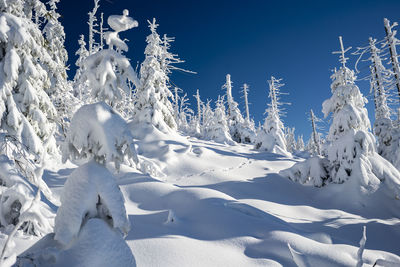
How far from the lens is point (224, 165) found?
700 inches

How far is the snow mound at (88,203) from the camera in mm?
3566

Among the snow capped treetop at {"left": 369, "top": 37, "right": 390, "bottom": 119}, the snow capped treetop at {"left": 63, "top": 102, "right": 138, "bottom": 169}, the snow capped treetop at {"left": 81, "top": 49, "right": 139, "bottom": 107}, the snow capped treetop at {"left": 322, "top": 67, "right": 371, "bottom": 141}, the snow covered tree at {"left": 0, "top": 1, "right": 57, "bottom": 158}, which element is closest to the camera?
the snow capped treetop at {"left": 63, "top": 102, "right": 138, "bottom": 169}

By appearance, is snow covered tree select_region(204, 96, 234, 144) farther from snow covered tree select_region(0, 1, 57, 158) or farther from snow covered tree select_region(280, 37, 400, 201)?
snow covered tree select_region(0, 1, 57, 158)

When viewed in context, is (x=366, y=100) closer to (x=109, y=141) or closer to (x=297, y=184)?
(x=297, y=184)

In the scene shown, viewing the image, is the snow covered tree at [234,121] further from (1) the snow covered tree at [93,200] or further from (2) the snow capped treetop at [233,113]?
(1) the snow covered tree at [93,200]

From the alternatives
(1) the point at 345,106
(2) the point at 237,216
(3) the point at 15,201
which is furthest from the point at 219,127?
(3) the point at 15,201

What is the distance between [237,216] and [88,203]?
5.93m

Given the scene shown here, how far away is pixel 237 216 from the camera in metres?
8.62

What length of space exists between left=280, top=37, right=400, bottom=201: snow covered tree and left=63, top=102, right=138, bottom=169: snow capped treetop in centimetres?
1305

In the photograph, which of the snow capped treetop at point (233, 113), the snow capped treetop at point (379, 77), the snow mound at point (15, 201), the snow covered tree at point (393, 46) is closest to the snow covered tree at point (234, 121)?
the snow capped treetop at point (233, 113)

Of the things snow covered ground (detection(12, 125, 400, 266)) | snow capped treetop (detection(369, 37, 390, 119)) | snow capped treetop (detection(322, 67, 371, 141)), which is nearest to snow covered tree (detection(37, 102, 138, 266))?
snow covered ground (detection(12, 125, 400, 266))

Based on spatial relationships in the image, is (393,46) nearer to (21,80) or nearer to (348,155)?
(348,155)

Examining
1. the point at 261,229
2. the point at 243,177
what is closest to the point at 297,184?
the point at 243,177

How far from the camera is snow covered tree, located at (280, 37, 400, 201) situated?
13.1 meters
